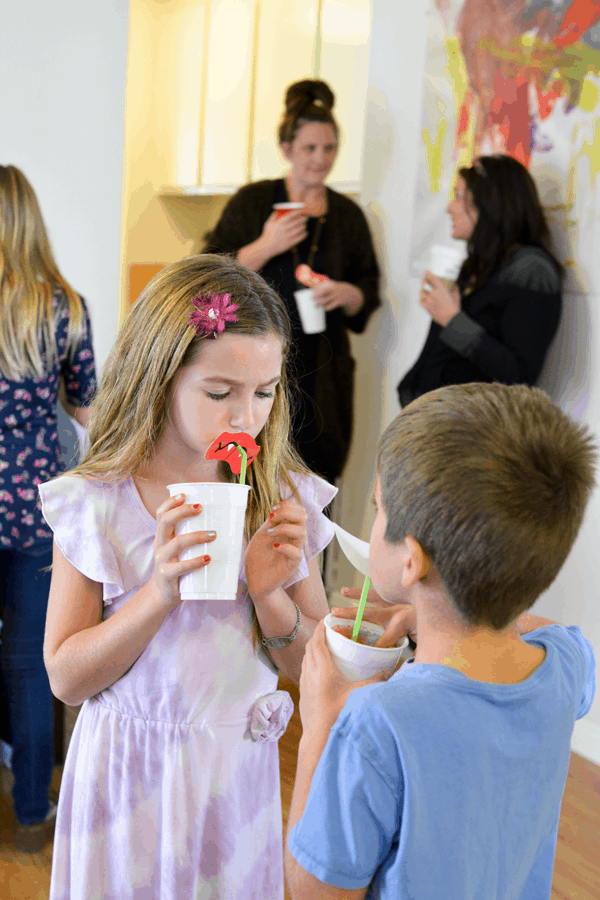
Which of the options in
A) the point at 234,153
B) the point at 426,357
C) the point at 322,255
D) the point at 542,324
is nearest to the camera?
the point at 542,324

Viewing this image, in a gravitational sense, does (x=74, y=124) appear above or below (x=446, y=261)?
above

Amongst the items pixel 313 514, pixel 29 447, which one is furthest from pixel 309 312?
pixel 313 514

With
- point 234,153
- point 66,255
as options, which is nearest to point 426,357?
point 66,255

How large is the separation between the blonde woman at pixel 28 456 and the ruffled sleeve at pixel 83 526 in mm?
911

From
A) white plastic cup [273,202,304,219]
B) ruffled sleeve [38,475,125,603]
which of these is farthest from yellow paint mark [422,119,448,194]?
ruffled sleeve [38,475,125,603]

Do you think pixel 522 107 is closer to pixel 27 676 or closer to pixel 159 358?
pixel 159 358

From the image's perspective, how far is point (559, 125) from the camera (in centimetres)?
254

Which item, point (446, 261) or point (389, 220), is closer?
point (446, 261)

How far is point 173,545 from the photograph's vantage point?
85 centimetres

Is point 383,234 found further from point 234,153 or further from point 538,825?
point 538,825

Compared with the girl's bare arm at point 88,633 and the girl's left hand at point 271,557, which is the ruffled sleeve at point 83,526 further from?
the girl's left hand at point 271,557

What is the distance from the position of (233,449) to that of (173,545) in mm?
134

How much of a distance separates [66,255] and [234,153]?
1.29 m

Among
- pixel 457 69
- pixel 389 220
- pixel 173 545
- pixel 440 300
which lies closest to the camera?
pixel 173 545
